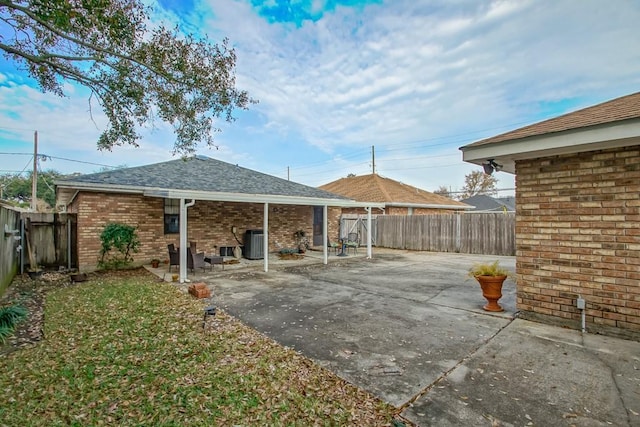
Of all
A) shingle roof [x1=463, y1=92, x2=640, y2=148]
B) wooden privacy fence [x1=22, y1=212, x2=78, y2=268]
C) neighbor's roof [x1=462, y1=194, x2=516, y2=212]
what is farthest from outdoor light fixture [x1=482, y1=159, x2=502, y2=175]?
neighbor's roof [x1=462, y1=194, x2=516, y2=212]

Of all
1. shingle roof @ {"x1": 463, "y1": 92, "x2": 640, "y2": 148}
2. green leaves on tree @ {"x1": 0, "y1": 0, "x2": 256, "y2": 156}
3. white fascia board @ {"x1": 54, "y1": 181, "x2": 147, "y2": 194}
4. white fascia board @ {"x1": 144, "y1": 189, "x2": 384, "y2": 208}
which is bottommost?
white fascia board @ {"x1": 144, "y1": 189, "x2": 384, "y2": 208}

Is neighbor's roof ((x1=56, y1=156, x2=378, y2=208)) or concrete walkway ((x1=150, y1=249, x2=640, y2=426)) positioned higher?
neighbor's roof ((x1=56, y1=156, x2=378, y2=208))

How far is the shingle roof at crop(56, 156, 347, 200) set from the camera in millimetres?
9273

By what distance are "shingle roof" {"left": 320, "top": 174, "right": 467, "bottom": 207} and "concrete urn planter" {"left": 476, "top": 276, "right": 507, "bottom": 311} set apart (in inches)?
528

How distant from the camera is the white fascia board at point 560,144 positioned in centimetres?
356

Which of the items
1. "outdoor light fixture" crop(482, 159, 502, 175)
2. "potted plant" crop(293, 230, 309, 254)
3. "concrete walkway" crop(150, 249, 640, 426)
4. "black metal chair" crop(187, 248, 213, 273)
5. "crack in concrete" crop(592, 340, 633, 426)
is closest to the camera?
"crack in concrete" crop(592, 340, 633, 426)

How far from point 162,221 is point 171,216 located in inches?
13.6

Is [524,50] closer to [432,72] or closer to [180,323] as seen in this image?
[432,72]

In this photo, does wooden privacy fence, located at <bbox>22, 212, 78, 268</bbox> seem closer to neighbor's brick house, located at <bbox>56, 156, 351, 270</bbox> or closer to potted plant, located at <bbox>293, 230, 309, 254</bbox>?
neighbor's brick house, located at <bbox>56, 156, 351, 270</bbox>

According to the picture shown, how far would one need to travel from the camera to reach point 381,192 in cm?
1978

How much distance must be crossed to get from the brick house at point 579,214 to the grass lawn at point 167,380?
350 centimetres

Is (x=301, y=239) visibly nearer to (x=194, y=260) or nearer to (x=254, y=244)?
(x=254, y=244)

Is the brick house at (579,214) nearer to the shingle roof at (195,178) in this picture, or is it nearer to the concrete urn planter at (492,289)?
the concrete urn planter at (492,289)

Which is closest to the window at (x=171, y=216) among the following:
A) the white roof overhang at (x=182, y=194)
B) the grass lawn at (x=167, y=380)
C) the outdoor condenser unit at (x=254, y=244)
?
the white roof overhang at (x=182, y=194)
